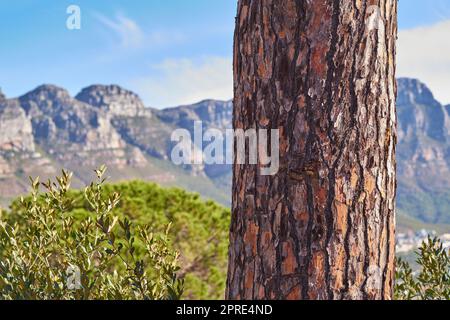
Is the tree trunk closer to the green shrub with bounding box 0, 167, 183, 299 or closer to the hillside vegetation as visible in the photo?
the green shrub with bounding box 0, 167, 183, 299

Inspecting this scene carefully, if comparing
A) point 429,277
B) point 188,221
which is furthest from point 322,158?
point 188,221

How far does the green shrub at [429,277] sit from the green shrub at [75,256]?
2.20 meters

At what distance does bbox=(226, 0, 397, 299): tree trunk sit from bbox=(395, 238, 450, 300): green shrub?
7.93 feet

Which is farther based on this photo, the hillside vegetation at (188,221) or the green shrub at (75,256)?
the hillside vegetation at (188,221)

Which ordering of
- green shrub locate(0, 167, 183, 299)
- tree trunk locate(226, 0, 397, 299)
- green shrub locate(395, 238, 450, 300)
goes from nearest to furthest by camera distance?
tree trunk locate(226, 0, 397, 299)
green shrub locate(0, 167, 183, 299)
green shrub locate(395, 238, 450, 300)

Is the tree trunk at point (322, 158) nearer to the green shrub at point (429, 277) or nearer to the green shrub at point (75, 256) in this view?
the green shrub at point (75, 256)

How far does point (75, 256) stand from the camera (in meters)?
4.26

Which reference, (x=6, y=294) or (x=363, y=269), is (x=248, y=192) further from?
(x=6, y=294)

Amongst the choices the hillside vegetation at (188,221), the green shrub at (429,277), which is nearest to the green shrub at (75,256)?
the green shrub at (429,277)

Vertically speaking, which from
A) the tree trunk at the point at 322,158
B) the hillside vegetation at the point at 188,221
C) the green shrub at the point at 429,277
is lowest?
the hillside vegetation at the point at 188,221

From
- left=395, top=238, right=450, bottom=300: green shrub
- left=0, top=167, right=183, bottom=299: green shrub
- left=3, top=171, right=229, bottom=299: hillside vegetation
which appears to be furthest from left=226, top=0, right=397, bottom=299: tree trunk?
left=3, top=171, right=229, bottom=299: hillside vegetation

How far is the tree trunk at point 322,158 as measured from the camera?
2656 millimetres

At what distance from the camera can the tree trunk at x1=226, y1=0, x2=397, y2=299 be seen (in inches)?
105
